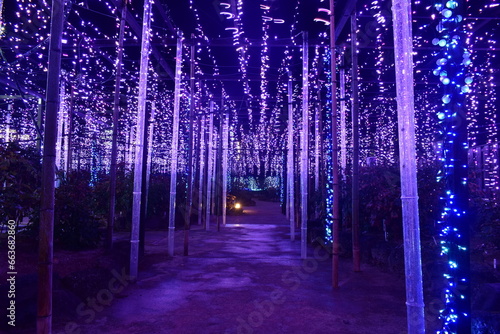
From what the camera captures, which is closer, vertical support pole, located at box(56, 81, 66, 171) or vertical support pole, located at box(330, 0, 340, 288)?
vertical support pole, located at box(330, 0, 340, 288)

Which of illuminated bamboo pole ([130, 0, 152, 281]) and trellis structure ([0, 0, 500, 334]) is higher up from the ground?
trellis structure ([0, 0, 500, 334])

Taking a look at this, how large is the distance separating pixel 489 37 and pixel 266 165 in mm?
33942

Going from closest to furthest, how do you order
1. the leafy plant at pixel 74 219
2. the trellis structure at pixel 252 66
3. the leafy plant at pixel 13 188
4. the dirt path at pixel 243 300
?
1. the dirt path at pixel 243 300
2. the leafy plant at pixel 13 188
3. the leafy plant at pixel 74 219
4. the trellis structure at pixel 252 66

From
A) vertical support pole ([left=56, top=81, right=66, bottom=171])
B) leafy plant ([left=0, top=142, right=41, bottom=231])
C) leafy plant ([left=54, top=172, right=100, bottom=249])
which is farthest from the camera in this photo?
vertical support pole ([left=56, top=81, right=66, bottom=171])

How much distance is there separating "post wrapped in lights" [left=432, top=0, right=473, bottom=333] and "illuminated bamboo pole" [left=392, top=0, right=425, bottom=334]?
1.02 ft

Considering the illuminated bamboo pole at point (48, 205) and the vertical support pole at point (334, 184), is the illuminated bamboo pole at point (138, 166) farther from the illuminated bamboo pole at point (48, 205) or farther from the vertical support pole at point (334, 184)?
the illuminated bamboo pole at point (48, 205)

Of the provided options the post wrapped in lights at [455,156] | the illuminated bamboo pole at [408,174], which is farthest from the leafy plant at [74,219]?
the post wrapped in lights at [455,156]

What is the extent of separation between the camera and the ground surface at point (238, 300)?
4164mm

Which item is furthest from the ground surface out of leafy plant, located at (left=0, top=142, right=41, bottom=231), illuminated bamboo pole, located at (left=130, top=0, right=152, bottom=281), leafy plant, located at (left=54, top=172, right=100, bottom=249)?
leafy plant, located at (left=0, top=142, right=41, bottom=231)

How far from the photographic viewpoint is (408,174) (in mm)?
2646

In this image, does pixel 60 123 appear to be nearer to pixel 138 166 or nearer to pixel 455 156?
pixel 138 166

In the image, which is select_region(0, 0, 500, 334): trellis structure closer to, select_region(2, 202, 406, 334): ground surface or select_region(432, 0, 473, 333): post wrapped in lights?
select_region(432, 0, 473, 333): post wrapped in lights

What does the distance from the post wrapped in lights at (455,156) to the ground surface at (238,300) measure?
1562 mm

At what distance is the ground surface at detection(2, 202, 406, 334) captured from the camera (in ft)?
13.7
